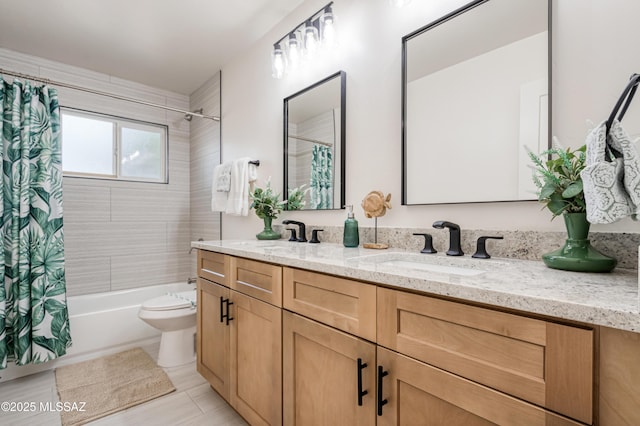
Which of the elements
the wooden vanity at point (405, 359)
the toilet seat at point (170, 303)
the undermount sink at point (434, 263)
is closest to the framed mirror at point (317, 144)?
the undermount sink at point (434, 263)

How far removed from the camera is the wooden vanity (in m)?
0.55

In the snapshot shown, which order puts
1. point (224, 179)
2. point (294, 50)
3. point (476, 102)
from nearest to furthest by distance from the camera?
point (476, 102)
point (294, 50)
point (224, 179)

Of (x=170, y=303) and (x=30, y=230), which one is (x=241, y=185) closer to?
(x=170, y=303)

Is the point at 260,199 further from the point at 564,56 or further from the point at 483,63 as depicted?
the point at 564,56

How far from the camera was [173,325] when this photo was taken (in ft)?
7.39

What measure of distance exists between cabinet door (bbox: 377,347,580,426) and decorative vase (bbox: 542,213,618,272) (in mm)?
434

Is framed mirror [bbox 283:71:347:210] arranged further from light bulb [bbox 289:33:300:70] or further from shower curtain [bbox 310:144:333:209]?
light bulb [bbox 289:33:300:70]

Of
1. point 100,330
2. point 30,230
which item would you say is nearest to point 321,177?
point 30,230

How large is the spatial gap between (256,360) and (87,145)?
8.95 ft

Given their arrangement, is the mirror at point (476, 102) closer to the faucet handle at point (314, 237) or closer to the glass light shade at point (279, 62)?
the faucet handle at point (314, 237)

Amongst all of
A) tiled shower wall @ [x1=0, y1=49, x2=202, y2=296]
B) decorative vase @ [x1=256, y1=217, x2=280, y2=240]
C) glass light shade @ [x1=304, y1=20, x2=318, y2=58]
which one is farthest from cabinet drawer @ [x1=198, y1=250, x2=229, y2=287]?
tiled shower wall @ [x1=0, y1=49, x2=202, y2=296]

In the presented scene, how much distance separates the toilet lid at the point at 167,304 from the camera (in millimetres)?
2219

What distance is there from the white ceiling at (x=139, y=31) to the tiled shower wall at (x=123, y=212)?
0.47ft

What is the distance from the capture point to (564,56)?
1.03 metres
